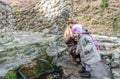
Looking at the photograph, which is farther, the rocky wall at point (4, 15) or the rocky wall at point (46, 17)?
the rocky wall at point (46, 17)

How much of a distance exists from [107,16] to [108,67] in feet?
29.0

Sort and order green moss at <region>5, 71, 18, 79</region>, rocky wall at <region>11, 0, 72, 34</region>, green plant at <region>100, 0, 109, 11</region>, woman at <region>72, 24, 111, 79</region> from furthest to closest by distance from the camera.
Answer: green plant at <region>100, 0, 109, 11</region>
rocky wall at <region>11, 0, 72, 34</region>
woman at <region>72, 24, 111, 79</region>
green moss at <region>5, 71, 18, 79</region>

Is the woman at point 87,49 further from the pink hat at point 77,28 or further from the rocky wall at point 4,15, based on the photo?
the rocky wall at point 4,15

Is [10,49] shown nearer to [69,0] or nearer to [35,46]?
[35,46]

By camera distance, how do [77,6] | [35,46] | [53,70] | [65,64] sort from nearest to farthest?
[53,70] < [35,46] < [65,64] < [77,6]

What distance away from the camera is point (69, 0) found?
33.9 feet

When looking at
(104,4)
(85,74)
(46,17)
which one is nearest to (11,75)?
(85,74)

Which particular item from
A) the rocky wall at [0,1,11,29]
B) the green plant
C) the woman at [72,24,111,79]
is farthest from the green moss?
the green plant

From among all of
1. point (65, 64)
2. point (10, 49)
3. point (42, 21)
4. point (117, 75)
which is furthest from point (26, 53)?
point (42, 21)

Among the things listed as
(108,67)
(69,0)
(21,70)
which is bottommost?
(108,67)

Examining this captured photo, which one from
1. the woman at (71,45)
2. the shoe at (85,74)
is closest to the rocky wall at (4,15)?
the woman at (71,45)

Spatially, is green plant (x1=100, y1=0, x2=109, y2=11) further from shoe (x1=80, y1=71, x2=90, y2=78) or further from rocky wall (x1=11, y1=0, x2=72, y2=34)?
shoe (x1=80, y1=71, x2=90, y2=78)

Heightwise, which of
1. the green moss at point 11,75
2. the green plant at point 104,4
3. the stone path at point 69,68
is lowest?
the stone path at point 69,68

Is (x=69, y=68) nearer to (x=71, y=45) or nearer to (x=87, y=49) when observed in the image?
(x=71, y=45)
